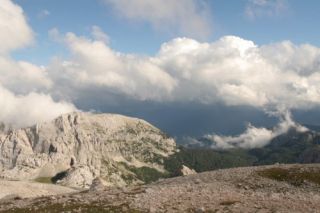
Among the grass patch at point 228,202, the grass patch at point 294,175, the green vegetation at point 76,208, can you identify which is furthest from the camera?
the grass patch at point 294,175

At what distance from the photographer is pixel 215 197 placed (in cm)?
5725

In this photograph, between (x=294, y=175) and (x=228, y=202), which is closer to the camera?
(x=228, y=202)

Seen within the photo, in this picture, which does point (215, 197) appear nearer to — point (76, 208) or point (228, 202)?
point (228, 202)

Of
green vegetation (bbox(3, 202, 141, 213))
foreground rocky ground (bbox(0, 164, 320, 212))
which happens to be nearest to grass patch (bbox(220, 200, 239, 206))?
foreground rocky ground (bbox(0, 164, 320, 212))

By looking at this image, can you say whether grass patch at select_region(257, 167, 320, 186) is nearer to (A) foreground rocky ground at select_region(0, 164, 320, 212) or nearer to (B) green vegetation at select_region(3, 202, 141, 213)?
(A) foreground rocky ground at select_region(0, 164, 320, 212)

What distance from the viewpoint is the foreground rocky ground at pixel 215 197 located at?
171ft

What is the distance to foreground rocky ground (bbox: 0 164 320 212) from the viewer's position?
51969mm

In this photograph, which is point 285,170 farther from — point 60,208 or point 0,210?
point 0,210

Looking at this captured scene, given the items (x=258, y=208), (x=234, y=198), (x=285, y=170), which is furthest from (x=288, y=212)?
(x=285, y=170)

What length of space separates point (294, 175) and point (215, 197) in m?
19.8

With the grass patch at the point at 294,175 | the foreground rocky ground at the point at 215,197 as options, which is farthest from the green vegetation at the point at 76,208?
the grass patch at the point at 294,175

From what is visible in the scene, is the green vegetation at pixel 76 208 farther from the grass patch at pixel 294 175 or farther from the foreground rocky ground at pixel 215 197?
the grass patch at pixel 294 175

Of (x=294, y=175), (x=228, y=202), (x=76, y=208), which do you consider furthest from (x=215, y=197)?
(x=294, y=175)

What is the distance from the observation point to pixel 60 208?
5250 cm
